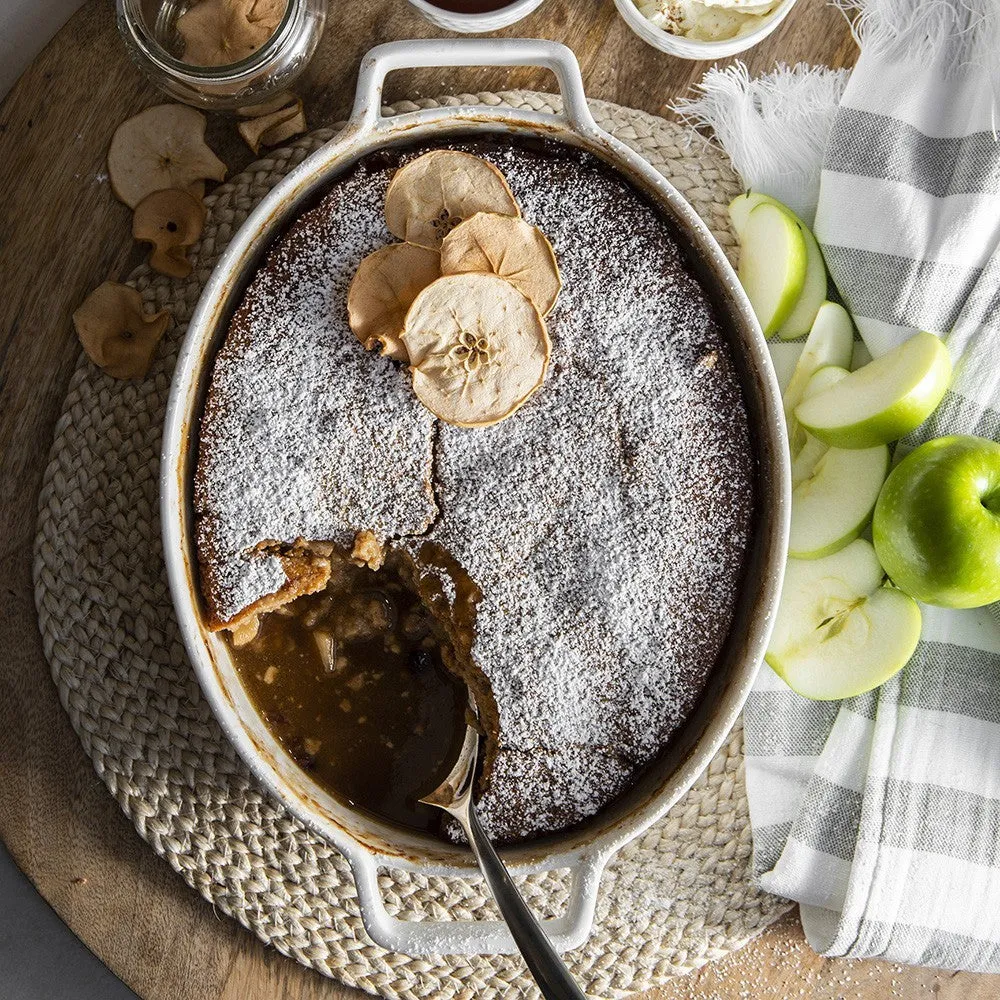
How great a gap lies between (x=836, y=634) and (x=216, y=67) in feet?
4.62

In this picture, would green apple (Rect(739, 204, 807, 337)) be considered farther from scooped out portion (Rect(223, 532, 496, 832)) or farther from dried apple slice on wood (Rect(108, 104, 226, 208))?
dried apple slice on wood (Rect(108, 104, 226, 208))

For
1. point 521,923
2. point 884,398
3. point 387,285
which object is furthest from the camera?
point 884,398

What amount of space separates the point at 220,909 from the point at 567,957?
63 centimetres

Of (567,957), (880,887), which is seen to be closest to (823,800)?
(880,887)

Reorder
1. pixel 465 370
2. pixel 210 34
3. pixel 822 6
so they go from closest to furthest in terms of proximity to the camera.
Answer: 1. pixel 465 370
2. pixel 210 34
3. pixel 822 6

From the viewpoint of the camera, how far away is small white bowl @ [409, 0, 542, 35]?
1.71m

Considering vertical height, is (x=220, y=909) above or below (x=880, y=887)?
above

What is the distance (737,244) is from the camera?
1836 millimetres

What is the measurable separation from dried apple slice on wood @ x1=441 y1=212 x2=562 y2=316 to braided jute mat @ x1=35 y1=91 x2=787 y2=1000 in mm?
367

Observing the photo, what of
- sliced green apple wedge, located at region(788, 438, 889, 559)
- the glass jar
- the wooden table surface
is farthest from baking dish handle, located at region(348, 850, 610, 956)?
the glass jar

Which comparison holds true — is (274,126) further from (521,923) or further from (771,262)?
(521,923)

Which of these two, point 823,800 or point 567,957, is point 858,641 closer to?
point 823,800

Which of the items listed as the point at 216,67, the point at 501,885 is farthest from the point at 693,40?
the point at 501,885

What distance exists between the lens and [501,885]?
1.53m
